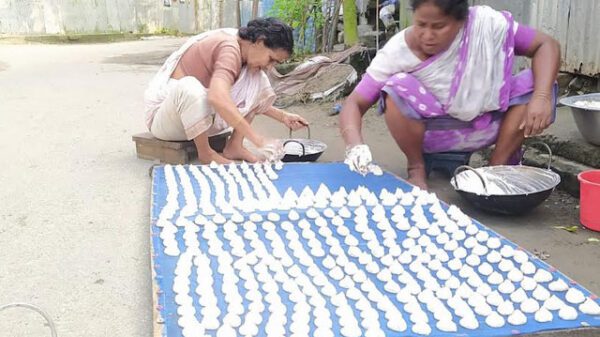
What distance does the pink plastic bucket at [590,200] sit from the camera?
2.39 m

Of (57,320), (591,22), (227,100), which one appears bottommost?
(57,320)

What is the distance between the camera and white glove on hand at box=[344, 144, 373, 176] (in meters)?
2.62

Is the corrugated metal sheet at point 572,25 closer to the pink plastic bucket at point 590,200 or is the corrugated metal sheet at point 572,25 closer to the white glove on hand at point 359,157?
the pink plastic bucket at point 590,200

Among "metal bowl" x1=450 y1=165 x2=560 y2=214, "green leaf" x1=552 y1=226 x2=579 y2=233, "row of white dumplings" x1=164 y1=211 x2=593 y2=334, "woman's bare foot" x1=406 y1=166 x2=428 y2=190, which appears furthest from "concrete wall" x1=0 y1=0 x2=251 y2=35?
"row of white dumplings" x1=164 y1=211 x2=593 y2=334

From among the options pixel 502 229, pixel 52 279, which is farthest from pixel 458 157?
pixel 52 279

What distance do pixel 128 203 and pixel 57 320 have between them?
3.47 ft

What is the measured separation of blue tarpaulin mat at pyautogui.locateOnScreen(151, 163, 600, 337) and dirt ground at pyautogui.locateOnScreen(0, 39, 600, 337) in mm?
180

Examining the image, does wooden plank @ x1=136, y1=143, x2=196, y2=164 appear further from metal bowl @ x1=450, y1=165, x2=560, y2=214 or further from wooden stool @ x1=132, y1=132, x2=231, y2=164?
metal bowl @ x1=450, y1=165, x2=560, y2=214

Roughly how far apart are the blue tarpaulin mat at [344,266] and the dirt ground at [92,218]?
7.1 inches

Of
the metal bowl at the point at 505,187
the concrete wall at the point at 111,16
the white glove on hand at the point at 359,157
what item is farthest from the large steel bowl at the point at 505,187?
the concrete wall at the point at 111,16

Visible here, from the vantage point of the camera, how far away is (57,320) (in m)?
1.77

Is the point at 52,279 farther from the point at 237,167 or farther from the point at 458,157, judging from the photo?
the point at 458,157

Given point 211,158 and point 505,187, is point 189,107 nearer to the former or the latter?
point 211,158

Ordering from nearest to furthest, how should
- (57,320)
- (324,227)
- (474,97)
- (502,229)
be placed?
(57,320) < (324,227) < (502,229) < (474,97)
